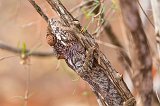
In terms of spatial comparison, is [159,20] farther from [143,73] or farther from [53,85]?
[53,85]

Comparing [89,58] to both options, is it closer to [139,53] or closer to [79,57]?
[79,57]

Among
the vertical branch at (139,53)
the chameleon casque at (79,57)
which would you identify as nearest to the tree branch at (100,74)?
the chameleon casque at (79,57)

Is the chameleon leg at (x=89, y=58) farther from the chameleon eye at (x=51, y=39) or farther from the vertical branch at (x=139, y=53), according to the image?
the vertical branch at (x=139, y=53)

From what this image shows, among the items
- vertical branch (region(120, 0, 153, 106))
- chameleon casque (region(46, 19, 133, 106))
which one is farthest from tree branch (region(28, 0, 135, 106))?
vertical branch (region(120, 0, 153, 106))

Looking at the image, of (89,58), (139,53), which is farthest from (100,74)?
(139,53)

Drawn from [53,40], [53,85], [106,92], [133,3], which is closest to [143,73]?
[133,3]

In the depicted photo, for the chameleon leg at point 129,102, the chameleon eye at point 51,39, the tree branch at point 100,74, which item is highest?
the chameleon eye at point 51,39

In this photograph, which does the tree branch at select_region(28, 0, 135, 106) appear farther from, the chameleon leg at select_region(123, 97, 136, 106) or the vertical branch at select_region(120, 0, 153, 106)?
the vertical branch at select_region(120, 0, 153, 106)
